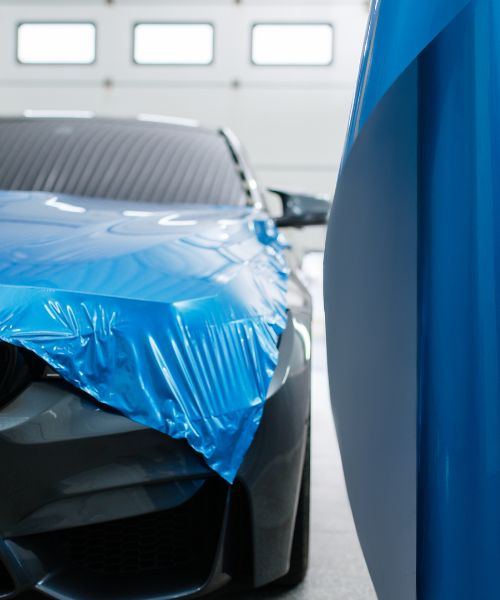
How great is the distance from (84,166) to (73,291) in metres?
0.96

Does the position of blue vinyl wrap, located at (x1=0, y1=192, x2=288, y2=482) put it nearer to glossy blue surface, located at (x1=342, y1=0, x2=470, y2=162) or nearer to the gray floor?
glossy blue surface, located at (x1=342, y1=0, x2=470, y2=162)

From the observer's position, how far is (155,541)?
2.76 ft

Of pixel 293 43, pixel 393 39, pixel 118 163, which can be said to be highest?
pixel 293 43

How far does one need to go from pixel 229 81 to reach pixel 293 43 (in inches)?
30.0

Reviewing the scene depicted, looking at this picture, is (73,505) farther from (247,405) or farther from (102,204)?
(102,204)

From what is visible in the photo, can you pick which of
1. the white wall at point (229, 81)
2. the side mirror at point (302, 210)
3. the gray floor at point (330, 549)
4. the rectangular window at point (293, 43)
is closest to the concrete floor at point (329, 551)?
the gray floor at point (330, 549)

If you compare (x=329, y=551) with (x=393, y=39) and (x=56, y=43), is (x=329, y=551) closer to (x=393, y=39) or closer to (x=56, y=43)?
(x=393, y=39)

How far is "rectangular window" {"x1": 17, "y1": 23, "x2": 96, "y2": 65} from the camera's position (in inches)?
229

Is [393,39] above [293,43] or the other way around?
the other way around

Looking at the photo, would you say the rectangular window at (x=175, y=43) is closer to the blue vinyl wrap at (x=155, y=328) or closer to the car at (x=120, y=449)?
the car at (x=120, y=449)

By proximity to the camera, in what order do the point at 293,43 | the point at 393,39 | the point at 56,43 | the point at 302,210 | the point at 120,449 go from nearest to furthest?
the point at 393,39 < the point at 120,449 < the point at 302,210 < the point at 293,43 < the point at 56,43

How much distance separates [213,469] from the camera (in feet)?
2.49

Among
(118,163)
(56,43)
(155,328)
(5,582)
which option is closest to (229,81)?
(56,43)

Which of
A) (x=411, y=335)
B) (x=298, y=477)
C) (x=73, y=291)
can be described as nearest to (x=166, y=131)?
(x=73, y=291)
